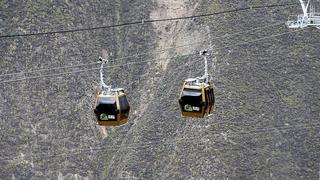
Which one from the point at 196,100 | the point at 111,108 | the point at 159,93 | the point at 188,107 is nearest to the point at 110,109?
the point at 111,108

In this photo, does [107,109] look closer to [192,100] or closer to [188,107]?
[188,107]

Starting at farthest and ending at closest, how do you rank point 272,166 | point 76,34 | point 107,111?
1. point 76,34
2. point 272,166
3. point 107,111

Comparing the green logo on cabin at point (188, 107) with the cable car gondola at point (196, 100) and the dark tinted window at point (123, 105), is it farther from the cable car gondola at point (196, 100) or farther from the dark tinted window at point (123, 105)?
the dark tinted window at point (123, 105)

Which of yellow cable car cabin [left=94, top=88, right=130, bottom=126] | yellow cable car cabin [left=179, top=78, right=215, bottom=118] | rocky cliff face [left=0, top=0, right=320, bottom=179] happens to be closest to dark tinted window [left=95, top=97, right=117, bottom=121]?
yellow cable car cabin [left=94, top=88, right=130, bottom=126]

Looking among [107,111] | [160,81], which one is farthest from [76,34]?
[107,111]

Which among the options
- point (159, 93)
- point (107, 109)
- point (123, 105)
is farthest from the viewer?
point (159, 93)

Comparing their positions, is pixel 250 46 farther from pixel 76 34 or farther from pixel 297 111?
pixel 76 34

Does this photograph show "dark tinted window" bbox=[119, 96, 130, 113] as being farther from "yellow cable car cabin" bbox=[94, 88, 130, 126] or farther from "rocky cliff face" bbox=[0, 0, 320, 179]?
"rocky cliff face" bbox=[0, 0, 320, 179]

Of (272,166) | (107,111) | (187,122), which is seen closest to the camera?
(107,111)

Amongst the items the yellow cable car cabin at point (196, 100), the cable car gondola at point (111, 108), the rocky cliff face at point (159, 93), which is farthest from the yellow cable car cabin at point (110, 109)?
the rocky cliff face at point (159, 93)
